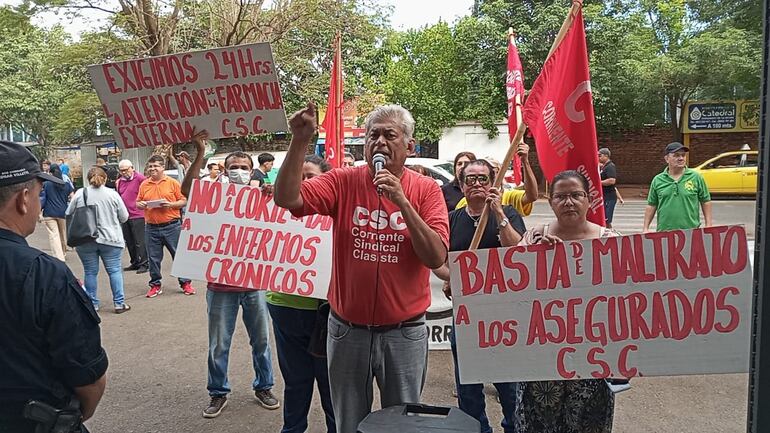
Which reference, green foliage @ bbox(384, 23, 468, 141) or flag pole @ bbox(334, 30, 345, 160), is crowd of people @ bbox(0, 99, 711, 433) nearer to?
flag pole @ bbox(334, 30, 345, 160)

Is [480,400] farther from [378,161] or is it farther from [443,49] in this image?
[443,49]

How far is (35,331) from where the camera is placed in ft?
6.09

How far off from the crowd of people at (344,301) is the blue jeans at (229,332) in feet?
0.03

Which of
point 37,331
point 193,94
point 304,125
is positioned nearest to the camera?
point 37,331

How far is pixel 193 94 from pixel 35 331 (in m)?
1.89

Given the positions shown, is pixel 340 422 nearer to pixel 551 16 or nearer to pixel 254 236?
pixel 254 236

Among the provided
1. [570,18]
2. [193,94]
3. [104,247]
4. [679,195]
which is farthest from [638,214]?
[193,94]

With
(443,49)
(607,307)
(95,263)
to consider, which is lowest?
(95,263)

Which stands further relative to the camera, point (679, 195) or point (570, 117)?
point (679, 195)

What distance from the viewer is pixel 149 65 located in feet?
11.2

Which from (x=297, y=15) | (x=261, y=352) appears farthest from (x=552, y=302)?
(x=297, y=15)

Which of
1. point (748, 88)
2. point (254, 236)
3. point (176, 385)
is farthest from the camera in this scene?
point (748, 88)

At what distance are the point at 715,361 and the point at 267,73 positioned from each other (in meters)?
2.55

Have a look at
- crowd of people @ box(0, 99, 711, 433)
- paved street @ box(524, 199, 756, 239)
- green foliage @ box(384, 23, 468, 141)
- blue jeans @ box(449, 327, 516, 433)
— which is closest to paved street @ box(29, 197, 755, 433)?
crowd of people @ box(0, 99, 711, 433)
